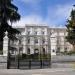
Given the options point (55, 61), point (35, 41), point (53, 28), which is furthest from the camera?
point (53, 28)

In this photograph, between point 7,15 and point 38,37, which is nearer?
point 7,15

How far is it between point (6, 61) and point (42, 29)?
77258mm

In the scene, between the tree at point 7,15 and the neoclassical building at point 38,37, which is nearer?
the tree at point 7,15

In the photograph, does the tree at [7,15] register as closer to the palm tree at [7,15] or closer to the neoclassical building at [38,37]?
the palm tree at [7,15]

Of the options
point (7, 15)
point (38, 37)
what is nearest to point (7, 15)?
point (7, 15)

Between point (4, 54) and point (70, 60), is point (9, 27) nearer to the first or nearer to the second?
point (4, 54)

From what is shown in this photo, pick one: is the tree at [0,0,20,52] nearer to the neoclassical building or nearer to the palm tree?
the palm tree

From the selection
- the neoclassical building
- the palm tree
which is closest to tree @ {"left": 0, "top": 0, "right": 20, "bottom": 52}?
the palm tree

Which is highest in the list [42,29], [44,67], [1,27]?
[42,29]

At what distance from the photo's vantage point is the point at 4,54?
3912 centimetres

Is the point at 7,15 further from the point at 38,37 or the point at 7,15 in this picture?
the point at 38,37

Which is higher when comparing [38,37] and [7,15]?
[38,37]

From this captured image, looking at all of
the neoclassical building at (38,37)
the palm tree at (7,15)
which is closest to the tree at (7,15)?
the palm tree at (7,15)

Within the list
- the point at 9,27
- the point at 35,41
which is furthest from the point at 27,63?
the point at 35,41
